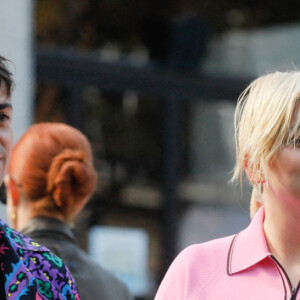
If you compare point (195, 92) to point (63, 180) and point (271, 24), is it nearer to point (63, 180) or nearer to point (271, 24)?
point (271, 24)

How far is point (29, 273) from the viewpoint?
81.7 inches

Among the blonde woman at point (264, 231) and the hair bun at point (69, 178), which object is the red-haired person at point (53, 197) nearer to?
the hair bun at point (69, 178)

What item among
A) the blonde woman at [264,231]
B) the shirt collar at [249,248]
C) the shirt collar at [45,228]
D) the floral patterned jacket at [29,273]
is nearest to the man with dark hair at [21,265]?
the floral patterned jacket at [29,273]

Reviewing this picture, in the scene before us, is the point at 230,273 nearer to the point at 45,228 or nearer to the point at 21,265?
the point at 21,265

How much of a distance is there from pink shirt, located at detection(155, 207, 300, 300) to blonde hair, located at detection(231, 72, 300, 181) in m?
0.22

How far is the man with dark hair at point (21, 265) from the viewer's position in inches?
80.2

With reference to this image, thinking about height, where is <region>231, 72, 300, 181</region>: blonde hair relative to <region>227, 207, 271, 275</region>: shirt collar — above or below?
above

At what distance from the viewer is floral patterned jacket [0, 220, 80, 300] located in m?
2.03

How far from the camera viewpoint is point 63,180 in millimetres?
3053

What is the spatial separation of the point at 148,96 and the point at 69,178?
472 cm

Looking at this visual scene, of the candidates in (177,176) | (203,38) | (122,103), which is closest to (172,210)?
(177,176)

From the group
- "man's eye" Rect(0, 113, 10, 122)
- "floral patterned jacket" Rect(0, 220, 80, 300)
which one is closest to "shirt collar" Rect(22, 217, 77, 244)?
"floral patterned jacket" Rect(0, 220, 80, 300)

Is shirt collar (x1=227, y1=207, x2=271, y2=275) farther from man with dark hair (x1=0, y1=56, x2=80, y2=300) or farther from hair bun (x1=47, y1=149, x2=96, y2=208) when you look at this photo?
hair bun (x1=47, y1=149, x2=96, y2=208)

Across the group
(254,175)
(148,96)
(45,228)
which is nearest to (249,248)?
(254,175)
